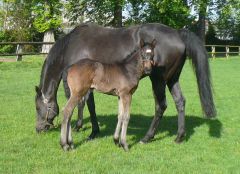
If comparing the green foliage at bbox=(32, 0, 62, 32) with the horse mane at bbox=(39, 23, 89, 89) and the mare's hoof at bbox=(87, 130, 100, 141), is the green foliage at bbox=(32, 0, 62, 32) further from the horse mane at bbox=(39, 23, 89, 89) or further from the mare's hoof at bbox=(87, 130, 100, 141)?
the mare's hoof at bbox=(87, 130, 100, 141)

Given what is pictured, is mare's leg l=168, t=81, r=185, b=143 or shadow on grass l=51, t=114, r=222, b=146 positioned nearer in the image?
mare's leg l=168, t=81, r=185, b=143

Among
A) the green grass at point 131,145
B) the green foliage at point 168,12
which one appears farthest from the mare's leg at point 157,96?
the green foliage at point 168,12

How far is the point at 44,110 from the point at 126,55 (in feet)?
6.03

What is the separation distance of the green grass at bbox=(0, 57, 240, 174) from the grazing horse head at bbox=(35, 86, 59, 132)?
0.68ft

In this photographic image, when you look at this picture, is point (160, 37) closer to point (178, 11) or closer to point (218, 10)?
point (178, 11)

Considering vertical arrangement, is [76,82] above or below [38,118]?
above

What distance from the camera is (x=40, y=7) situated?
33.0 m

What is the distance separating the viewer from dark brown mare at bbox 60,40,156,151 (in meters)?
6.40

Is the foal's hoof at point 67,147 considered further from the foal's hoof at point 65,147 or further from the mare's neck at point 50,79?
the mare's neck at point 50,79

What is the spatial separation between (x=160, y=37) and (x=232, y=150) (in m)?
2.43

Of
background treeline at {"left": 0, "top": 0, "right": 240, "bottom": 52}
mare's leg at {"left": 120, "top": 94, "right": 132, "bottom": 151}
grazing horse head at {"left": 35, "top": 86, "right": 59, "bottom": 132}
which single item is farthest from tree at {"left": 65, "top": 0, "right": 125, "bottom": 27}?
mare's leg at {"left": 120, "top": 94, "right": 132, "bottom": 151}

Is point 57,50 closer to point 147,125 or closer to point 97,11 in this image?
point 147,125

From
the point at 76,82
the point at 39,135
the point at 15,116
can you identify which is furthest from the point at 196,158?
the point at 15,116

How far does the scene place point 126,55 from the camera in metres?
7.43
